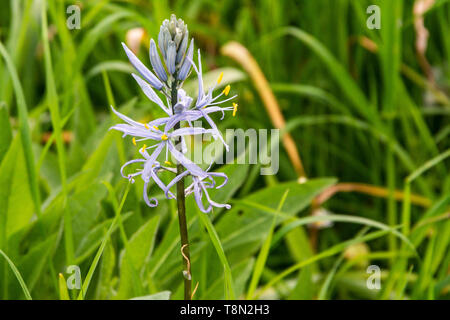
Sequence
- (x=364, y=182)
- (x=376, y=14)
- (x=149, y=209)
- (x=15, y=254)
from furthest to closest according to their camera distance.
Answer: (x=364, y=182) → (x=376, y=14) → (x=149, y=209) → (x=15, y=254)

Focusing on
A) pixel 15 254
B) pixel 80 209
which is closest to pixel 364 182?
pixel 80 209

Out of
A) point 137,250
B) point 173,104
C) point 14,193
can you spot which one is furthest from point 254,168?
point 173,104

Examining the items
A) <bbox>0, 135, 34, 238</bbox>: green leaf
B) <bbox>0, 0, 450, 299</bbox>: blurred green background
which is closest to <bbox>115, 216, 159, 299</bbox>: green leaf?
<bbox>0, 0, 450, 299</bbox>: blurred green background

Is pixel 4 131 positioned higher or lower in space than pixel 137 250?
higher

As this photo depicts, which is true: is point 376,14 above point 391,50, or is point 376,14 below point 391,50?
above

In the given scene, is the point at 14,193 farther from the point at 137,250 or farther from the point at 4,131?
the point at 137,250

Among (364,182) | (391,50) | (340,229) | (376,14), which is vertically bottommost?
(340,229)
